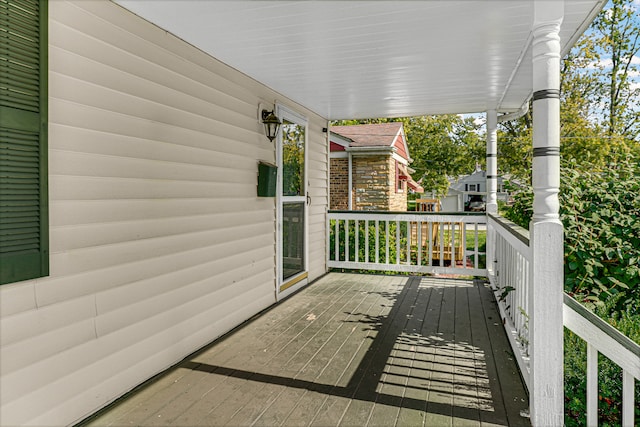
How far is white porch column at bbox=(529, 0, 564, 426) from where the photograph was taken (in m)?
2.16

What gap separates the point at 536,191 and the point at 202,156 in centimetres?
243

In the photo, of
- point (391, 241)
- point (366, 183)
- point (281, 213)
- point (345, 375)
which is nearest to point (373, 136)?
point (366, 183)

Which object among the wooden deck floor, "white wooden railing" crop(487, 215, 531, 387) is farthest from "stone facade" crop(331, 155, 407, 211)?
the wooden deck floor

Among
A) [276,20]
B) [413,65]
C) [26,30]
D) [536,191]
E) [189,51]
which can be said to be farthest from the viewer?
[413,65]

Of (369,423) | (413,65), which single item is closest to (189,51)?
(413,65)

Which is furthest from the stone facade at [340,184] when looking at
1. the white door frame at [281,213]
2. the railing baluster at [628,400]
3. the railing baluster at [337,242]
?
the railing baluster at [628,400]

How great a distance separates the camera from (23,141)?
1.91m

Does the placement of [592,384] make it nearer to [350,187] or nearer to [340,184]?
[350,187]

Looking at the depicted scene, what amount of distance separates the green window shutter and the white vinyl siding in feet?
0.26

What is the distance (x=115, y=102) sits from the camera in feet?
8.08

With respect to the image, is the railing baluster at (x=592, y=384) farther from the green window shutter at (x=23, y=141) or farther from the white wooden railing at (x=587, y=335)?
the green window shutter at (x=23, y=141)

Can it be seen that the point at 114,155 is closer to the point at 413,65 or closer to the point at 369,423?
the point at 369,423

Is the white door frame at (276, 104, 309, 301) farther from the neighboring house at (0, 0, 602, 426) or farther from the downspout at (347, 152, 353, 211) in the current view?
the downspout at (347, 152, 353, 211)

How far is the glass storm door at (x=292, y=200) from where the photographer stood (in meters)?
4.77
